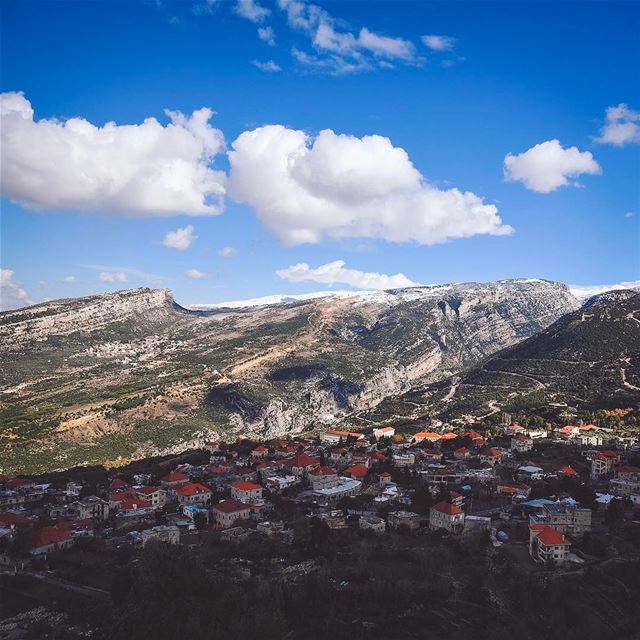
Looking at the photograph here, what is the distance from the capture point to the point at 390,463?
5703 cm

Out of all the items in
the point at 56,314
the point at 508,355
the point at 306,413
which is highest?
the point at 56,314

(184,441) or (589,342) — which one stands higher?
(589,342)

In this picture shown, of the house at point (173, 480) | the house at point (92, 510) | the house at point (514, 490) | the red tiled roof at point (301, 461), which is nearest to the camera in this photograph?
the house at point (92, 510)

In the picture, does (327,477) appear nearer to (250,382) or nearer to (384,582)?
(384,582)

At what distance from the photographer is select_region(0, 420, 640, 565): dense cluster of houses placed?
39656 mm

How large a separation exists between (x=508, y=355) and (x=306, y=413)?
46432mm

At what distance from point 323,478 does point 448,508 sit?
44.9 feet

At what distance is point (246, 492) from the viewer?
4869cm

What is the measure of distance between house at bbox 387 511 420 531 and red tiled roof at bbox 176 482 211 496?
53.2 ft

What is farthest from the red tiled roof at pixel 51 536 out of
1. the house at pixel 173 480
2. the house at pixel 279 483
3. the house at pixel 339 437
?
the house at pixel 339 437

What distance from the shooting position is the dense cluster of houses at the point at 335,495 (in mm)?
39656

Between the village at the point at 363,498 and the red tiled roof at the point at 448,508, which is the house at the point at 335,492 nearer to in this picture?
the village at the point at 363,498

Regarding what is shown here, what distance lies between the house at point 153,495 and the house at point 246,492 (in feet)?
18.7

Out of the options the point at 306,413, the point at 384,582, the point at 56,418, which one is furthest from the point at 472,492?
the point at 306,413
